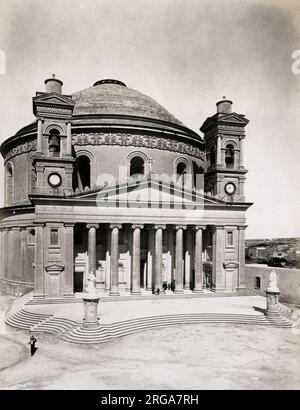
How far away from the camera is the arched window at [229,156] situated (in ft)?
110

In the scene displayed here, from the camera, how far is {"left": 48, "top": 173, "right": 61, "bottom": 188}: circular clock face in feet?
94.0

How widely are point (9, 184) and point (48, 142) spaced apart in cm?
1231

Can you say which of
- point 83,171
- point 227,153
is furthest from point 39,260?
point 227,153

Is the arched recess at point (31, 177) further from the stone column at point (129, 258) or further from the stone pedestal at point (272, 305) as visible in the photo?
the stone pedestal at point (272, 305)

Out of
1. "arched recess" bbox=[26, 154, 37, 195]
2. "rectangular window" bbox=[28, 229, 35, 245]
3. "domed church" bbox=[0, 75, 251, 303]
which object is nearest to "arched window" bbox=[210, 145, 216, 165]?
"domed church" bbox=[0, 75, 251, 303]

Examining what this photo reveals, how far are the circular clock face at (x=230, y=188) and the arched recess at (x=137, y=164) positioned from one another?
312 inches

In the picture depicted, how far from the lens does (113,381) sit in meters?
Result: 14.8

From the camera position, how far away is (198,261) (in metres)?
31.1

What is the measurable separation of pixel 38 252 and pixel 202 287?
1483 cm

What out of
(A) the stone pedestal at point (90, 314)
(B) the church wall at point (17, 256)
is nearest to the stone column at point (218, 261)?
(A) the stone pedestal at point (90, 314)

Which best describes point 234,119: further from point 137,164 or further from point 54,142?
point 54,142

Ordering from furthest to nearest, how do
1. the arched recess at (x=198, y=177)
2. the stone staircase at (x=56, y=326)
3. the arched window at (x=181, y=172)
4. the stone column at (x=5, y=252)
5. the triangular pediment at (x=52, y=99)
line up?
the stone column at (x=5, y=252)
the arched window at (x=181, y=172)
the arched recess at (x=198, y=177)
the triangular pediment at (x=52, y=99)
the stone staircase at (x=56, y=326)
